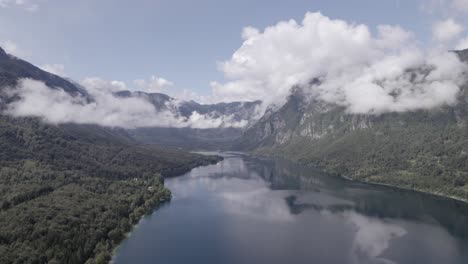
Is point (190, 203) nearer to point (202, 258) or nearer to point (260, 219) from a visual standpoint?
point (260, 219)

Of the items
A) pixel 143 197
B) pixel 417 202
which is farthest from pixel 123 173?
pixel 417 202

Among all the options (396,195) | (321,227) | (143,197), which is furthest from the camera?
(396,195)

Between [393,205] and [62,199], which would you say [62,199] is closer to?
[62,199]

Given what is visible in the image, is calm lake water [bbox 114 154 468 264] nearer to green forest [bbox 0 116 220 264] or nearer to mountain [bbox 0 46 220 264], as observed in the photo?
mountain [bbox 0 46 220 264]

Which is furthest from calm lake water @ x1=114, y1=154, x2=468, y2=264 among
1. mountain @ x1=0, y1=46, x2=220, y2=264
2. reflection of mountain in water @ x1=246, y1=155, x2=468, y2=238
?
mountain @ x1=0, y1=46, x2=220, y2=264

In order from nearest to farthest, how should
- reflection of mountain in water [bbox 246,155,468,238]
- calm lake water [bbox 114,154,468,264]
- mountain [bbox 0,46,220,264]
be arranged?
mountain [bbox 0,46,220,264] < calm lake water [bbox 114,154,468,264] < reflection of mountain in water [bbox 246,155,468,238]

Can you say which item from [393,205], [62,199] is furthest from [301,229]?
[62,199]
